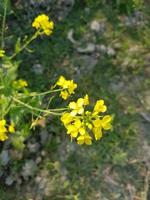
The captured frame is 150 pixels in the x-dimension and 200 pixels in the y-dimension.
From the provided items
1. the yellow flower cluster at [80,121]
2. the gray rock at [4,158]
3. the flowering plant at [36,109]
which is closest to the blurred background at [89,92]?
the gray rock at [4,158]

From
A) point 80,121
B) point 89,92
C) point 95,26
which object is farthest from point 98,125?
point 95,26

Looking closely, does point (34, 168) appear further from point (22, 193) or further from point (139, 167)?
point (139, 167)

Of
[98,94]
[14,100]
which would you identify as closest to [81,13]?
[98,94]

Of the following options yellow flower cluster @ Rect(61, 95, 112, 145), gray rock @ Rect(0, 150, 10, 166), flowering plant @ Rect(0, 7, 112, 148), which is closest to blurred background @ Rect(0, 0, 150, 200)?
gray rock @ Rect(0, 150, 10, 166)

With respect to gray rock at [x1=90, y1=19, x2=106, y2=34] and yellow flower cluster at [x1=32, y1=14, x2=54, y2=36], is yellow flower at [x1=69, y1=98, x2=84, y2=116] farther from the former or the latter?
gray rock at [x1=90, y1=19, x2=106, y2=34]

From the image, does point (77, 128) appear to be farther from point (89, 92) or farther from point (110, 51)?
point (110, 51)

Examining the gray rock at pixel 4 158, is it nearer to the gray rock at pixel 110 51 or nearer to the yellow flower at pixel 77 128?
the yellow flower at pixel 77 128
